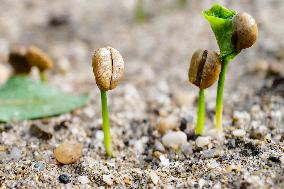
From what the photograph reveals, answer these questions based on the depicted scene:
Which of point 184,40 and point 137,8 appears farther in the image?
point 137,8

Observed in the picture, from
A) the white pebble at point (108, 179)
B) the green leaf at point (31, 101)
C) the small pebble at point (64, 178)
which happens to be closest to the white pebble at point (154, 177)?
the white pebble at point (108, 179)

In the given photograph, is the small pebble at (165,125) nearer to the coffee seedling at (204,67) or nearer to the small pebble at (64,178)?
the coffee seedling at (204,67)

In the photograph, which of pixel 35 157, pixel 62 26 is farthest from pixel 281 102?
pixel 62 26

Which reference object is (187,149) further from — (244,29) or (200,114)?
(244,29)

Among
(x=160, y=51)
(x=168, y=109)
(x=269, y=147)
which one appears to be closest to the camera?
(x=269, y=147)

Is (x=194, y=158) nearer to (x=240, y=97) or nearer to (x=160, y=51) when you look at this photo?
(x=240, y=97)

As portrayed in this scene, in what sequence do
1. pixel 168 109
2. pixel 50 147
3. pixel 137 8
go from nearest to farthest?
pixel 50 147 < pixel 168 109 < pixel 137 8
